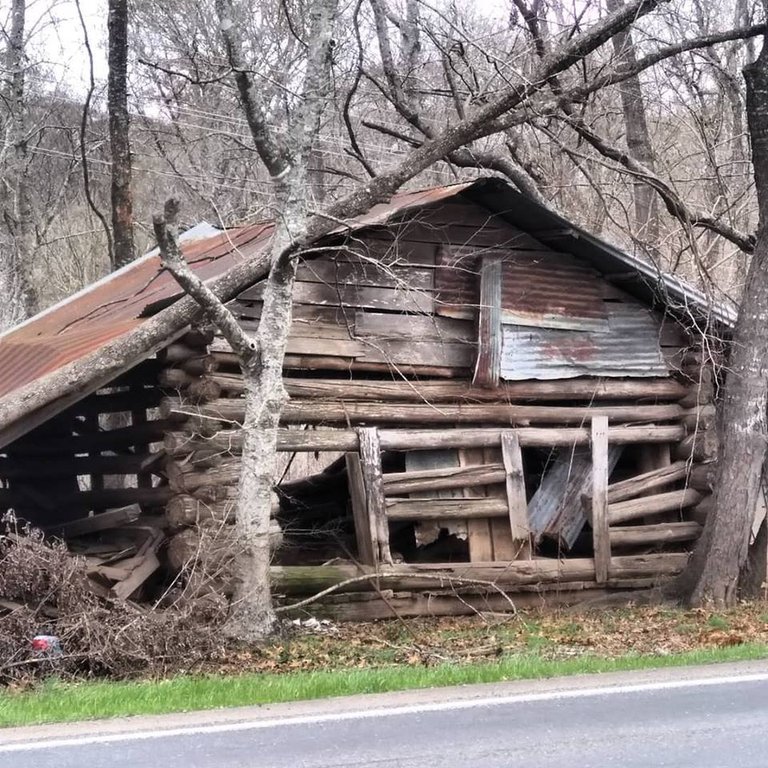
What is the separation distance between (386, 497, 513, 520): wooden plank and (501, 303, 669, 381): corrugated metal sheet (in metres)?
1.53

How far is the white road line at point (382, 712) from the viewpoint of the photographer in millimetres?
5883

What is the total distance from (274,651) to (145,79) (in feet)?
63.0

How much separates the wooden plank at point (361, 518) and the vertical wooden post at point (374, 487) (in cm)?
5

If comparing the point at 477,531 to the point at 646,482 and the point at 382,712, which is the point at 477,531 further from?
the point at 382,712

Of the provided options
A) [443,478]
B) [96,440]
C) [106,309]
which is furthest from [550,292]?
[96,440]

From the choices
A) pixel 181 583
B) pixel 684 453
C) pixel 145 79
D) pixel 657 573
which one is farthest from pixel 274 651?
pixel 145 79

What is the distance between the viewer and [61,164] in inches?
1085

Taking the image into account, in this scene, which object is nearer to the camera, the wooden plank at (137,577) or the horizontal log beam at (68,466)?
the wooden plank at (137,577)

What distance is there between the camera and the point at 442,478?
1153cm

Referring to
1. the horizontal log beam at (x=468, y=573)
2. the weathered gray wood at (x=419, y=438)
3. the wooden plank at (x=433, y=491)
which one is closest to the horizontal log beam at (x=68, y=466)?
the weathered gray wood at (x=419, y=438)

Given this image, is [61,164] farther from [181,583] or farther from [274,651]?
[274,651]

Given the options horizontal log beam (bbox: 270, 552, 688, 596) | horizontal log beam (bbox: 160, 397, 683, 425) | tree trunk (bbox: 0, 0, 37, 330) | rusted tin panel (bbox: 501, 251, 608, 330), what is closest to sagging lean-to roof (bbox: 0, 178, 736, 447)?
rusted tin panel (bbox: 501, 251, 608, 330)

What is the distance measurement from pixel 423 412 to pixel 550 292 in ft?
7.29

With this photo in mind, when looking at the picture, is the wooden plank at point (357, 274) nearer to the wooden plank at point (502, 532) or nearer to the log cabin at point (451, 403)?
the log cabin at point (451, 403)
